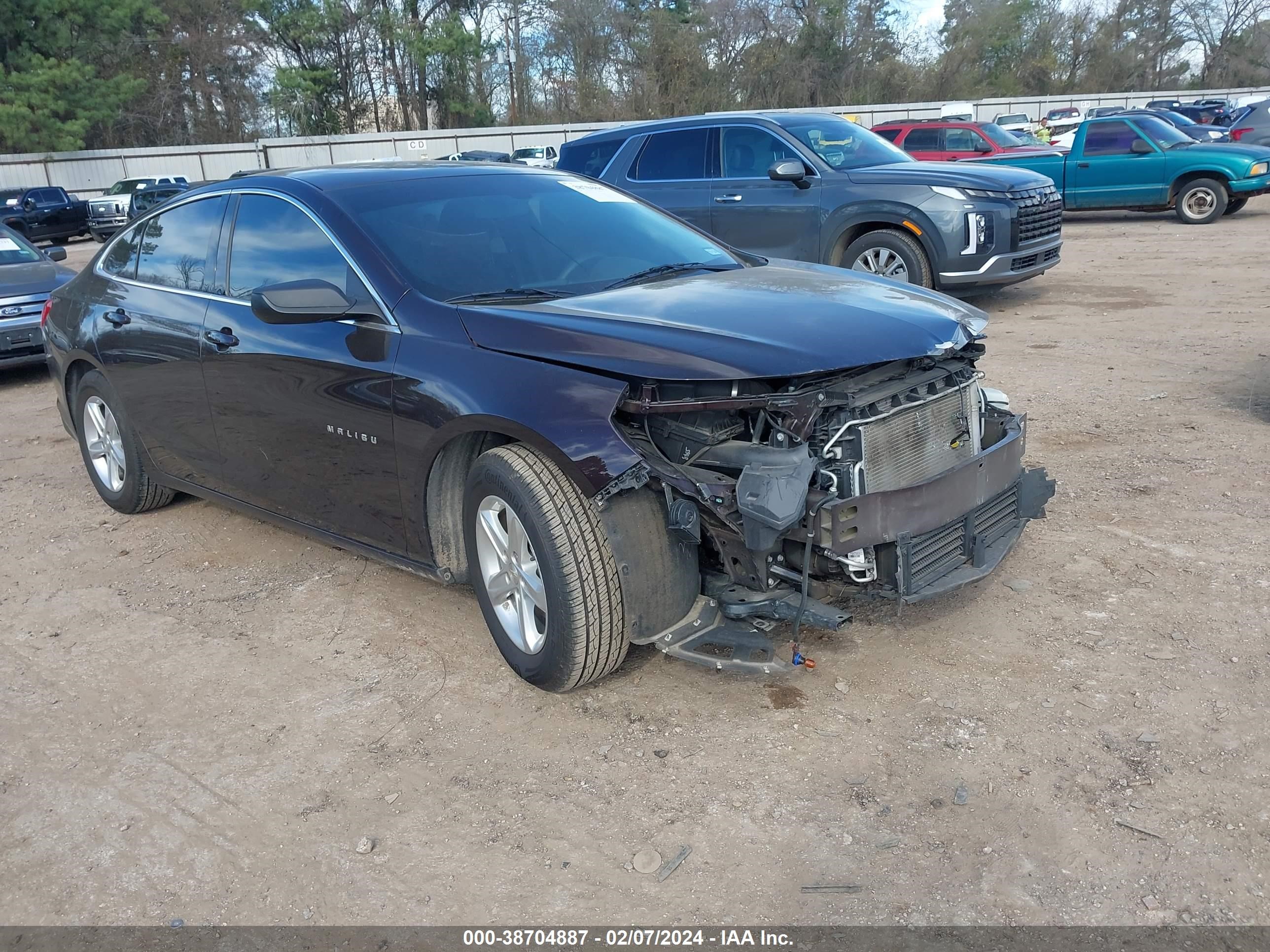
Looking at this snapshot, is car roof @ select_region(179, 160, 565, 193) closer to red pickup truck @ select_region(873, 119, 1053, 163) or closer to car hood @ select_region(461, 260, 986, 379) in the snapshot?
car hood @ select_region(461, 260, 986, 379)

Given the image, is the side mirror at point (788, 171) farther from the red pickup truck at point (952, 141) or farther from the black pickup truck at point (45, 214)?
the black pickup truck at point (45, 214)

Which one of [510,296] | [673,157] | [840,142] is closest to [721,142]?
[673,157]

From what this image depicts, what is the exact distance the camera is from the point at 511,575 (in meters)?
3.59

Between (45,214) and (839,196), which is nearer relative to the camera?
(839,196)

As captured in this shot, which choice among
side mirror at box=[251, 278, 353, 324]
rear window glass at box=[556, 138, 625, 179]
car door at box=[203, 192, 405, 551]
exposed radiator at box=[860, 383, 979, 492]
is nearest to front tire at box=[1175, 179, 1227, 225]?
rear window glass at box=[556, 138, 625, 179]

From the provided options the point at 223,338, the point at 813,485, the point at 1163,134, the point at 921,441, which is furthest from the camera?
the point at 1163,134

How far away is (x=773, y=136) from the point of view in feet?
33.0

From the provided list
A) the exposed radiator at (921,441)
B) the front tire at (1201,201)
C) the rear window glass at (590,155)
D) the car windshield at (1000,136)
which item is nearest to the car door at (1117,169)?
the front tire at (1201,201)

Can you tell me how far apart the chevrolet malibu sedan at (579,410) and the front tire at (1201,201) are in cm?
1407

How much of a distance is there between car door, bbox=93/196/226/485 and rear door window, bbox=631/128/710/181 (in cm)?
620

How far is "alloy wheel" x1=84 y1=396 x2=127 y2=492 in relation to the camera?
18.2 feet

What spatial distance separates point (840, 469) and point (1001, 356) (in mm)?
5475

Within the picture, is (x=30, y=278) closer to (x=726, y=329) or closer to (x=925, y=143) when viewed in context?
(x=726, y=329)

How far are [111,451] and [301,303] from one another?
2.54m
